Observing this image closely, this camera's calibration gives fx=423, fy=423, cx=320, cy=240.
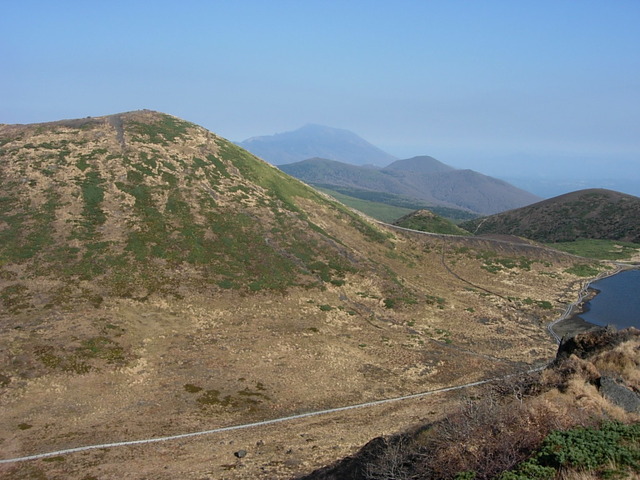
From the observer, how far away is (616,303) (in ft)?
185

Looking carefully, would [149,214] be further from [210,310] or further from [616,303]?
[616,303]

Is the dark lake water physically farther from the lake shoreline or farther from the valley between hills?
the valley between hills

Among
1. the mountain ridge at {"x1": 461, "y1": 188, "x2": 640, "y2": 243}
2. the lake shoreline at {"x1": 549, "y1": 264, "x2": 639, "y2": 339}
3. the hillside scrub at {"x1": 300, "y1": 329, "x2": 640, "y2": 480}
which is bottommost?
the lake shoreline at {"x1": 549, "y1": 264, "x2": 639, "y2": 339}

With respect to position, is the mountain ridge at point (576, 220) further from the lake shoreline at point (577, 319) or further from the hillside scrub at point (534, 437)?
the hillside scrub at point (534, 437)

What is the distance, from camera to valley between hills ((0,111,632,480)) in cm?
2364

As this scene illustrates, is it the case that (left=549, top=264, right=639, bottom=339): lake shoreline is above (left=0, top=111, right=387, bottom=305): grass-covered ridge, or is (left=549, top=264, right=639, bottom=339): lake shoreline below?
below

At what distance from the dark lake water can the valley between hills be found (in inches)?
153

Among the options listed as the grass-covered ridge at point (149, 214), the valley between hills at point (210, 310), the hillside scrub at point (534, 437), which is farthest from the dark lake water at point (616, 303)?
the hillside scrub at point (534, 437)

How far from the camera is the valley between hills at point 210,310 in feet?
77.6

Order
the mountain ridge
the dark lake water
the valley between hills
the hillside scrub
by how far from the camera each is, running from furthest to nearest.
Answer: the mountain ridge < the dark lake water < the valley between hills < the hillside scrub

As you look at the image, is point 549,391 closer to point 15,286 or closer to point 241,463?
point 241,463

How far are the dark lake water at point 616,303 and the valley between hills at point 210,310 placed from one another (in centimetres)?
388

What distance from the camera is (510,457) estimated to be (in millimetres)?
12086

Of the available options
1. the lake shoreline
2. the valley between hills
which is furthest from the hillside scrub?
the lake shoreline
